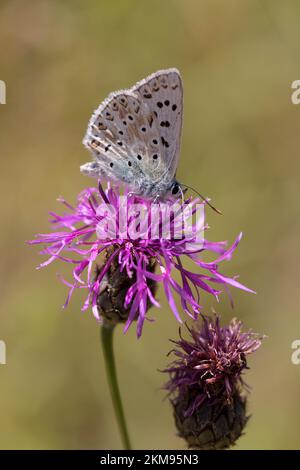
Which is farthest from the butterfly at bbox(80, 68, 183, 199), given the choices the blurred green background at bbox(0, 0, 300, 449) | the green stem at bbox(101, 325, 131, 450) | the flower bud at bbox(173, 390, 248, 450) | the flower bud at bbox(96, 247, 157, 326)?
the blurred green background at bbox(0, 0, 300, 449)

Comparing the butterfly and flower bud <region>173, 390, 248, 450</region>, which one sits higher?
the butterfly

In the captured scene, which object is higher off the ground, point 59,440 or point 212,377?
point 212,377

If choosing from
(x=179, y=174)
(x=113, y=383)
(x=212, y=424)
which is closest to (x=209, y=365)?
(x=212, y=424)

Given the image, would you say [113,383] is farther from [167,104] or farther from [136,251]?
[167,104]

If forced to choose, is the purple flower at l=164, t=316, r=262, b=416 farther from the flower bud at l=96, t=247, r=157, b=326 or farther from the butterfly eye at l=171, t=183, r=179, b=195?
the butterfly eye at l=171, t=183, r=179, b=195


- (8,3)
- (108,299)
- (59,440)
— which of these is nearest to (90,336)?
(59,440)

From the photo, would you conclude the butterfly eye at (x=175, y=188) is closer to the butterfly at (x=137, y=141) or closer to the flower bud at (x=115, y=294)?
the butterfly at (x=137, y=141)

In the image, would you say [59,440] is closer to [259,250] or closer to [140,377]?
[140,377]
